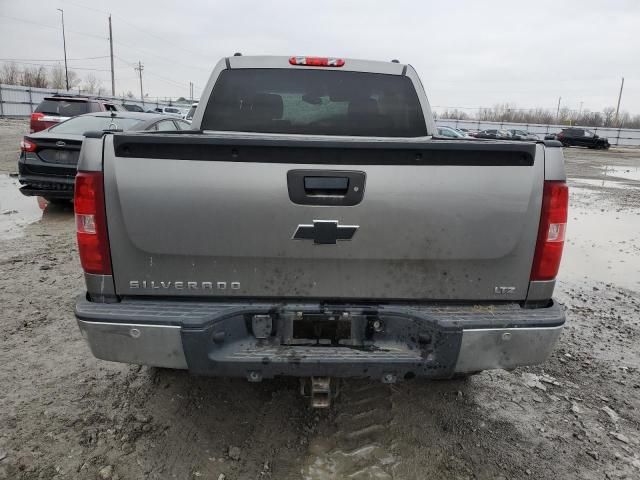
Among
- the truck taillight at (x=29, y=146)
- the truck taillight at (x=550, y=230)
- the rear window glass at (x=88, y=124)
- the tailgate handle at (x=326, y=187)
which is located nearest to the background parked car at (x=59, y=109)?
the rear window glass at (x=88, y=124)

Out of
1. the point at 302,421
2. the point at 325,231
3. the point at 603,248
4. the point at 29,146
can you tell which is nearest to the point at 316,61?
the point at 325,231

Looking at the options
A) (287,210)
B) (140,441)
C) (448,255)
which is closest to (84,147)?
(287,210)

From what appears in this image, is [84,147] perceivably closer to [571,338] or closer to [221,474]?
[221,474]

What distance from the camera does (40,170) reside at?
7645 millimetres

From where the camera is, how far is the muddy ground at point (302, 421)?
248cm

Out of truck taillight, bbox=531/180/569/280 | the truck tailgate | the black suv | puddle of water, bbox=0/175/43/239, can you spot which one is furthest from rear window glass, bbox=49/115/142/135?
the black suv

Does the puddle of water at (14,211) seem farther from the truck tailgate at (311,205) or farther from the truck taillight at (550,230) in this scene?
the truck taillight at (550,230)

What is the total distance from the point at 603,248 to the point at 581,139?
37931 mm

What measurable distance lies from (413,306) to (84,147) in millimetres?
1742

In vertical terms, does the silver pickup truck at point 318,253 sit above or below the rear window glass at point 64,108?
below

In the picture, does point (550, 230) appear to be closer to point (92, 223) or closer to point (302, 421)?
point (302, 421)

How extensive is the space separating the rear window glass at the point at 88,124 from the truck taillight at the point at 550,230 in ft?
25.1

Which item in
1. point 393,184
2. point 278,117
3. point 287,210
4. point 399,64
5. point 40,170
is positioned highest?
point 399,64

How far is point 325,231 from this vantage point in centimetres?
220
